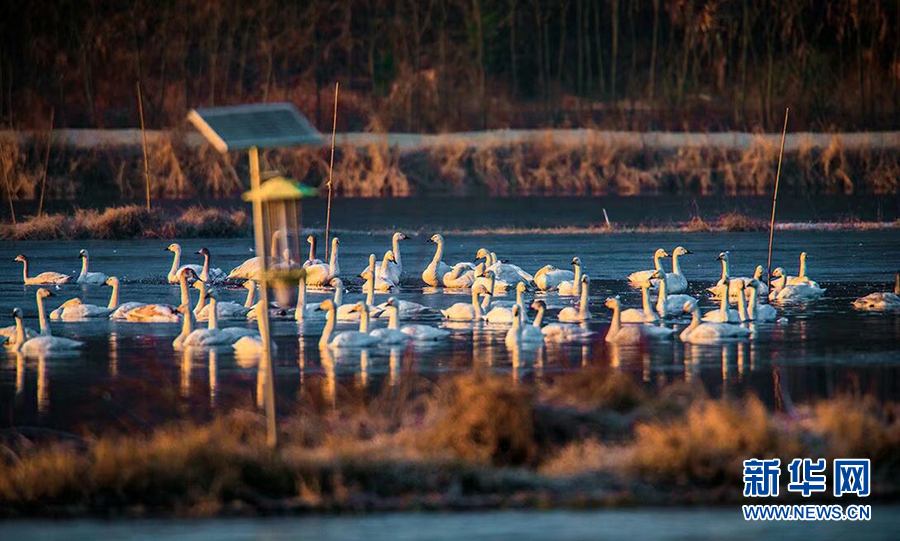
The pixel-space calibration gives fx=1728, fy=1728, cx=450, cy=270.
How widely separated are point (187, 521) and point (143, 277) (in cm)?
1749

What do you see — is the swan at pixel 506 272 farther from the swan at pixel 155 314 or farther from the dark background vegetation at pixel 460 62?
the dark background vegetation at pixel 460 62

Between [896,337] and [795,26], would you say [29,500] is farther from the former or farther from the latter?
[795,26]

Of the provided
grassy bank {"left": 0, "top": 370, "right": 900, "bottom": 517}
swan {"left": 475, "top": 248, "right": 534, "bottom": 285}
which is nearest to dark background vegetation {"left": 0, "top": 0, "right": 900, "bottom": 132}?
swan {"left": 475, "top": 248, "right": 534, "bottom": 285}

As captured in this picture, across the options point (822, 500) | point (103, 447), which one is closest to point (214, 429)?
point (103, 447)

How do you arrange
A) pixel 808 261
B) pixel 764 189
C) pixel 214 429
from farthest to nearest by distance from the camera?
pixel 764 189 → pixel 808 261 → pixel 214 429

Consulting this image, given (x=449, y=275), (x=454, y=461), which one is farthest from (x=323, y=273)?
(x=454, y=461)

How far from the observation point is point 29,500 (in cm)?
1145

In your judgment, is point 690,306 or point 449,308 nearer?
point 690,306

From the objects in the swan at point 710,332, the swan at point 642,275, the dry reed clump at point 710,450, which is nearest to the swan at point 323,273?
the swan at point 642,275

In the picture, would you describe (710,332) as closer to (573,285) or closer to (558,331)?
(558,331)

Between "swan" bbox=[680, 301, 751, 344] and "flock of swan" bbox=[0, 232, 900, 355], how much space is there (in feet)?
0.04

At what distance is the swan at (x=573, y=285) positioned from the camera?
2403 centimetres

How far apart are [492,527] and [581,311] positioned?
Answer: 1044cm

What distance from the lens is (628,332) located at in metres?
18.9
